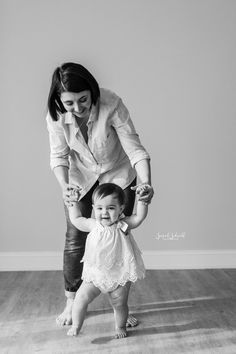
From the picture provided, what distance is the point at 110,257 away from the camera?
210 cm

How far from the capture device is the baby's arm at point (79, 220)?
7.20ft

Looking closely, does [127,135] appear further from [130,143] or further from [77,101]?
[77,101]

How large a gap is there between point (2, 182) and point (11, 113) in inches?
17.1

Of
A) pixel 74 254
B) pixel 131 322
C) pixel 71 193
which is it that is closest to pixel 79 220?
pixel 71 193

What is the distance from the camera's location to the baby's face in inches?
82.4

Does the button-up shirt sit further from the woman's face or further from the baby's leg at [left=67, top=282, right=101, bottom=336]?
the baby's leg at [left=67, top=282, right=101, bottom=336]

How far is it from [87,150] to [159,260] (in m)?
1.44

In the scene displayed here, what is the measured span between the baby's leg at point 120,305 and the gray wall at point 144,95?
4.48 ft

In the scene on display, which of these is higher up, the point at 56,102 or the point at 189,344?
the point at 56,102

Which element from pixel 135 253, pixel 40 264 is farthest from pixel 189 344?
pixel 40 264

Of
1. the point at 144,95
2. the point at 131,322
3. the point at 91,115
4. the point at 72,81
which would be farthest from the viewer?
the point at 144,95

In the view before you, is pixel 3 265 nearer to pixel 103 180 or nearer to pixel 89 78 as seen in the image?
pixel 103 180

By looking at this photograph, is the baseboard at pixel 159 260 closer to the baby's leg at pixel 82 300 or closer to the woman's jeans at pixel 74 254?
the woman's jeans at pixel 74 254

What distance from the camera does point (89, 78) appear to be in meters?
2.05
